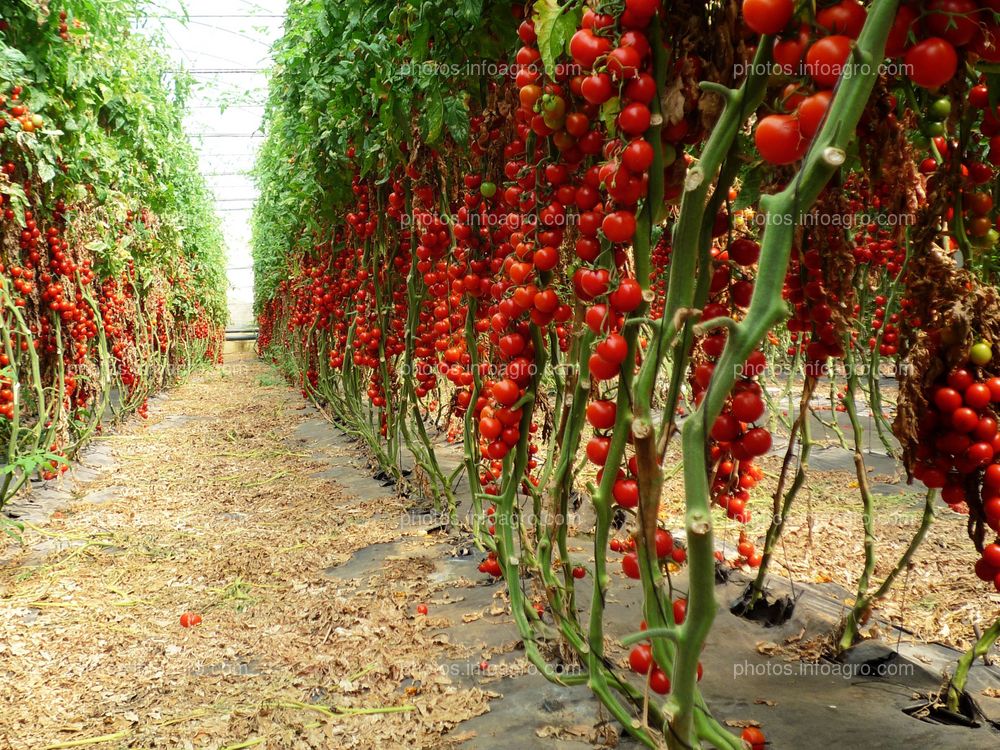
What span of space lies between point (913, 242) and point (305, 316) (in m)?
6.28

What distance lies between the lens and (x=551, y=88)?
1.28 m

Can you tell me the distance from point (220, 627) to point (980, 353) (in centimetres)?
237

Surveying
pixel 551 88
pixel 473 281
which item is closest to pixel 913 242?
pixel 551 88

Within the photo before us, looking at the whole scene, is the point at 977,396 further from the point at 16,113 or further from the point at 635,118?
the point at 16,113

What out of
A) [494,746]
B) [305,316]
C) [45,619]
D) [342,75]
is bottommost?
[45,619]

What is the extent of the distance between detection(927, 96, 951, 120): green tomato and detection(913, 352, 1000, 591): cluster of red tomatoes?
0.37 m

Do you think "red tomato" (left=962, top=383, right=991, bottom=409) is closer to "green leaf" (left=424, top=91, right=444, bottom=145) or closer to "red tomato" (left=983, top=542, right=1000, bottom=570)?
"red tomato" (left=983, top=542, right=1000, bottom=570)

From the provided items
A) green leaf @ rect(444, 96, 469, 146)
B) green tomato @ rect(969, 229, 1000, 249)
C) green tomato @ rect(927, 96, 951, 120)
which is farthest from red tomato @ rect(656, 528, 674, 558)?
green leaf @ rect(444, 96, 469, 146)

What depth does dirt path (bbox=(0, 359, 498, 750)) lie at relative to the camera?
1740mm

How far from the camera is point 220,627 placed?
7.81 feet

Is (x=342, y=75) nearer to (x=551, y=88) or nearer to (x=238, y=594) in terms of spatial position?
(x=551, y=88)

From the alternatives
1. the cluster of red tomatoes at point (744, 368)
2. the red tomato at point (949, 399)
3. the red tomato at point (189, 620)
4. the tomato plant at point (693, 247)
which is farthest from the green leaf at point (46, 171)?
the red tomato at point (949, 399)

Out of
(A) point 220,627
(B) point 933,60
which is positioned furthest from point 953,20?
(A) point 220,627

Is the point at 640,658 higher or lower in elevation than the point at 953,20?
lower
